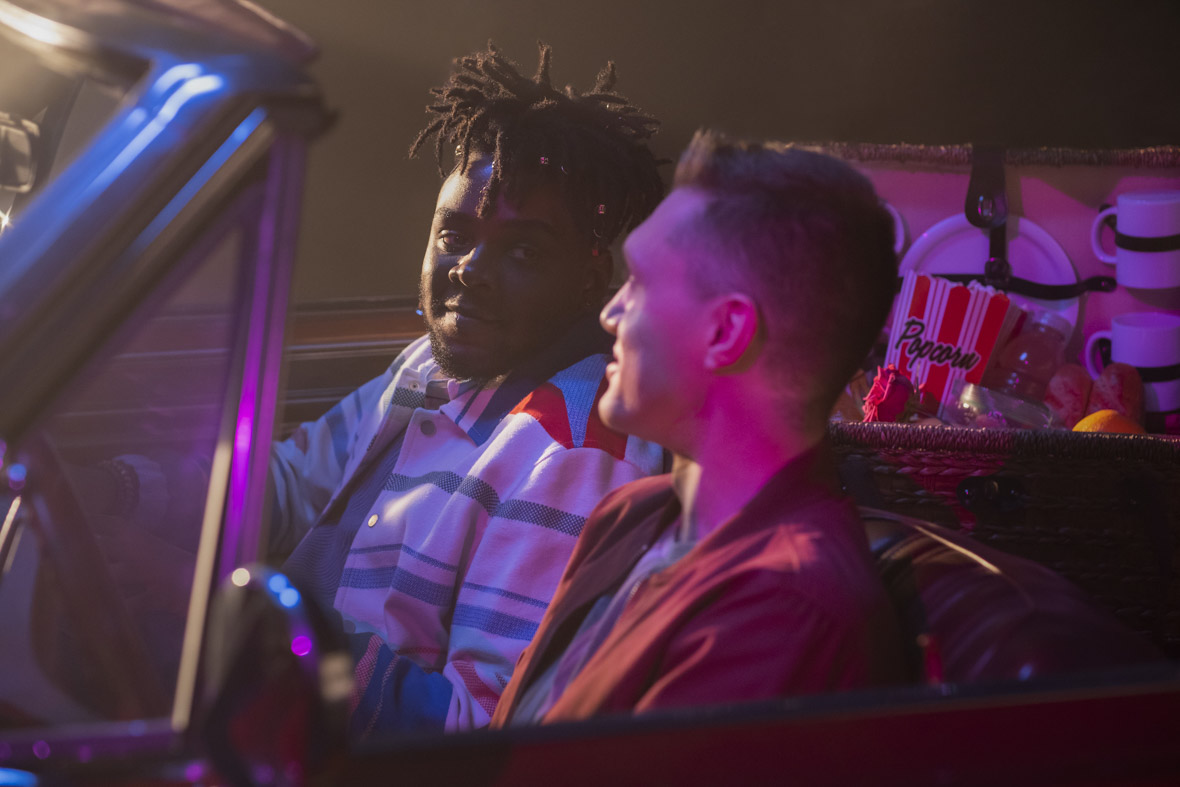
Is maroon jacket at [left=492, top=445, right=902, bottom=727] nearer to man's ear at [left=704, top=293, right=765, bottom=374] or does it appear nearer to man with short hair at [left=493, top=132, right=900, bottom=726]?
man with short hair at [left=493, top=132, right=900, bottom=726]

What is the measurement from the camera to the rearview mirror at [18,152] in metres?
1.63

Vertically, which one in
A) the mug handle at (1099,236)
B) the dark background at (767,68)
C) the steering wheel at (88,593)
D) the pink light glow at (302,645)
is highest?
the dark background at (767,68)

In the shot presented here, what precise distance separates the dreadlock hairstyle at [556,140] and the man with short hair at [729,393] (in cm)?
66

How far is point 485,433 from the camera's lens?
1820 millimetres

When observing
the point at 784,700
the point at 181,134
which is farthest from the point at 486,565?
the point at 181,134

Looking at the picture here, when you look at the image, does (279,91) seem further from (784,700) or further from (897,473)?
(897,473)

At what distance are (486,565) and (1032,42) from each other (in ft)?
7.68

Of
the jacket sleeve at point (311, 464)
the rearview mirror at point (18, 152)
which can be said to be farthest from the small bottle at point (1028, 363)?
the rearview mirror at point (18, 152)

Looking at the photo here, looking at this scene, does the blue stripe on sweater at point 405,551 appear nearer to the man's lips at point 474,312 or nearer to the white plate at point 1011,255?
the man's lips at point 474,312

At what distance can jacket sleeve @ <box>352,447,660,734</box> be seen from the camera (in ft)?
4.82

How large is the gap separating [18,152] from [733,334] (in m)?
1.36

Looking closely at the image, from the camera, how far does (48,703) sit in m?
0.93

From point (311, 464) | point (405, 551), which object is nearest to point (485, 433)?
point (405, 551)

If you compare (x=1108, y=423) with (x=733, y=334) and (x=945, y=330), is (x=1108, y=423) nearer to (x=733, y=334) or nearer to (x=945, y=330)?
(x=945, y=330)
